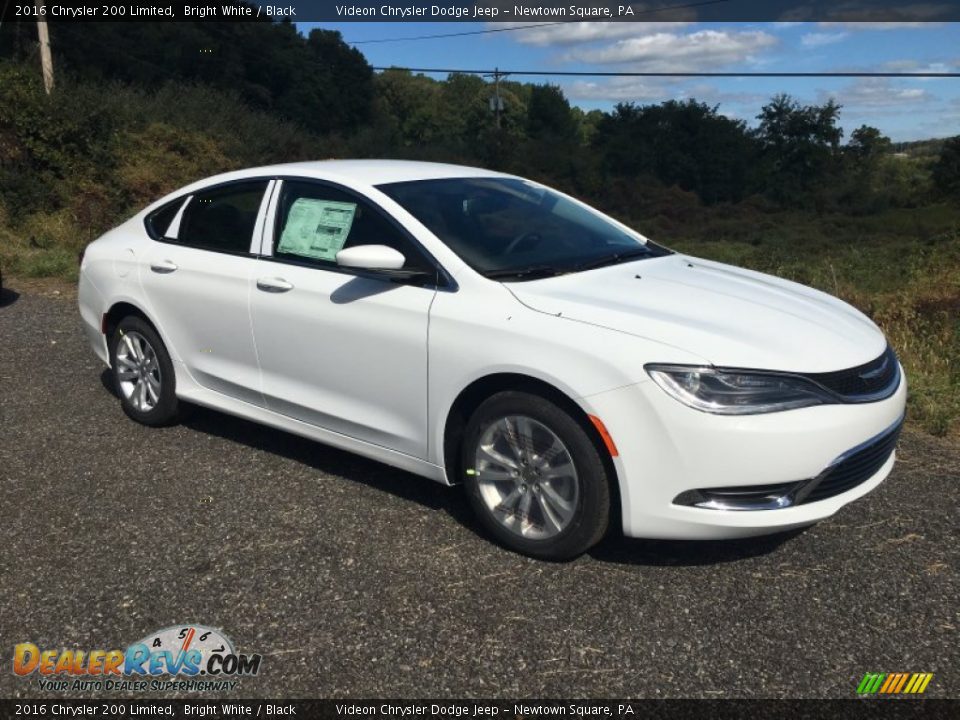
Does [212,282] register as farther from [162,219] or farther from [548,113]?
[548,113]

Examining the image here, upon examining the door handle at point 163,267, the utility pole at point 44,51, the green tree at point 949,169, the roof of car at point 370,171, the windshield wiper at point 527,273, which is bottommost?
the green tree at point 949,169

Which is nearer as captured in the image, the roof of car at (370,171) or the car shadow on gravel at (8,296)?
the roof of car at (370,171)

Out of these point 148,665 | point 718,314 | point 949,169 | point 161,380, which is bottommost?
point 949,169

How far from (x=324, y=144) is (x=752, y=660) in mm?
30209

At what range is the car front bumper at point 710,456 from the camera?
3141 mm

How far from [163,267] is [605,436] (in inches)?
116

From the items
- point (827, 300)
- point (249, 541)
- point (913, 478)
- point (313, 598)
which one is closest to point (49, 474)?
point (249, 541)

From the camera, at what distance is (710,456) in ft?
10.3

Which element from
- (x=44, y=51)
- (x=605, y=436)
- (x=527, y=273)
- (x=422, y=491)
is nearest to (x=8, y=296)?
(x=422, y=491)

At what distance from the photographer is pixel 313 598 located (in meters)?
3.35

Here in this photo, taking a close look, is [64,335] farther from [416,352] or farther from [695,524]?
[695,524]

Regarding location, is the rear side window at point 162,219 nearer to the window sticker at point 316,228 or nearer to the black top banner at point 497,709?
the window sticker at point 316,228

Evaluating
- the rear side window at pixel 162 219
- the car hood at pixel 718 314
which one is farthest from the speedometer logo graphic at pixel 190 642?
the rear side window at pixel 162 219

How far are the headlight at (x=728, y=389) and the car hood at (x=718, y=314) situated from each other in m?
0.05
